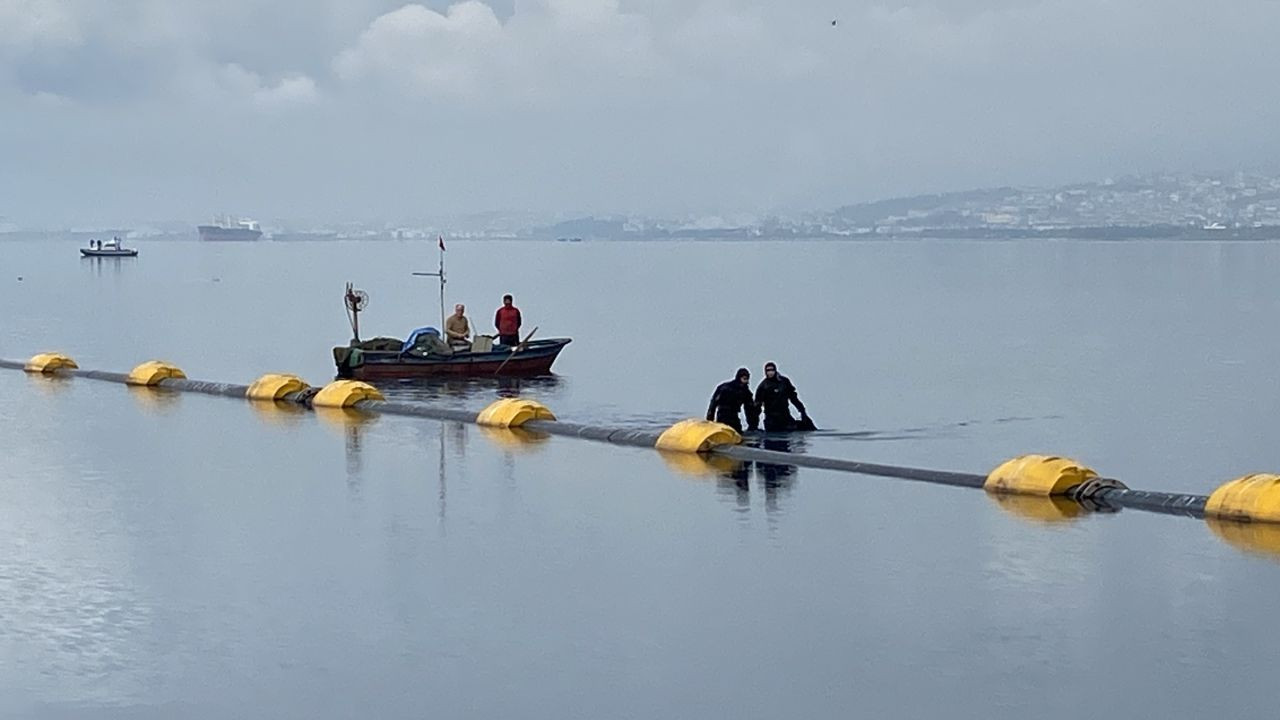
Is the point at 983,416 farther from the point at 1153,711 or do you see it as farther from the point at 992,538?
the point at 1153,711

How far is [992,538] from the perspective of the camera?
1850 cm

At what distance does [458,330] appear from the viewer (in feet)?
120

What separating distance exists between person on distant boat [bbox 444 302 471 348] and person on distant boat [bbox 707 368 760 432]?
35.5ft

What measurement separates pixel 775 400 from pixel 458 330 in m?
11.5

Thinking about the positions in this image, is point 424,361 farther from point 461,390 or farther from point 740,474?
point 740,474

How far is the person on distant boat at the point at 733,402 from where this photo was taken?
25.5m

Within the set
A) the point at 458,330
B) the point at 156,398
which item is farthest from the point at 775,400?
the point at 156,398

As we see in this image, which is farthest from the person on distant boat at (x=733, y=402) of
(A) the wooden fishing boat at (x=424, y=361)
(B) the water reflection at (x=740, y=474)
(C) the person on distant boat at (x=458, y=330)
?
(C) the person on distant boat at (x=458, y=330)

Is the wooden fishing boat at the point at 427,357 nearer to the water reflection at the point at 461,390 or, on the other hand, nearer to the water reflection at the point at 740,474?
the water reflection at the point at 461,390

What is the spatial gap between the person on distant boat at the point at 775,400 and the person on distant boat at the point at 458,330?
10198 millimetres

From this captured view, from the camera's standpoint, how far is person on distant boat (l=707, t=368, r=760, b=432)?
2548 centimetres

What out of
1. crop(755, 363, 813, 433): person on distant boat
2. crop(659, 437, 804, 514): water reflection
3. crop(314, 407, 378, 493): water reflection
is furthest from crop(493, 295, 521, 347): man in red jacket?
crop(659, 437, 804, 514): water reflection

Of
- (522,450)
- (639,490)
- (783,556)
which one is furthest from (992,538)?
(522,450)

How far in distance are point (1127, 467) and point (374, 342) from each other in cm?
1414
